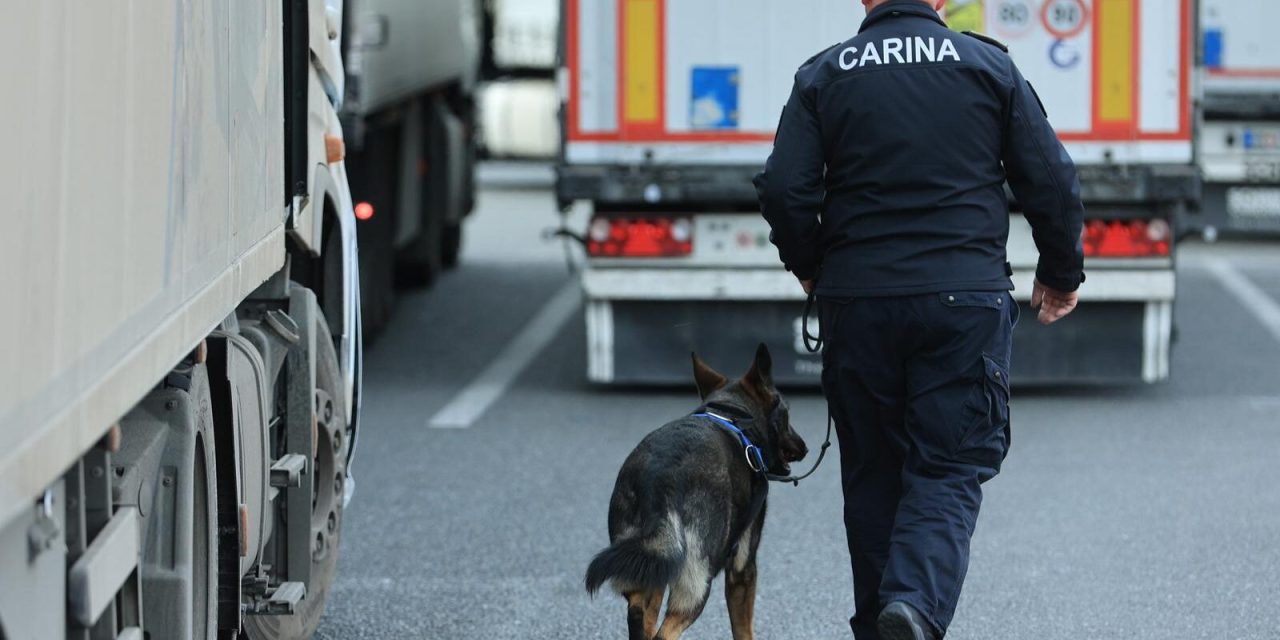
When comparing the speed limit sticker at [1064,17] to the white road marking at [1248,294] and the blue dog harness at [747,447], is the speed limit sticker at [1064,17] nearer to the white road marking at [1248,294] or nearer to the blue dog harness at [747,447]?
the white road marking at [1248,294]

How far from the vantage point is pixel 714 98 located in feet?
32.1

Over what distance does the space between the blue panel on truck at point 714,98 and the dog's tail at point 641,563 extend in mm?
5324

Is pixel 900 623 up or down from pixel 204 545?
down

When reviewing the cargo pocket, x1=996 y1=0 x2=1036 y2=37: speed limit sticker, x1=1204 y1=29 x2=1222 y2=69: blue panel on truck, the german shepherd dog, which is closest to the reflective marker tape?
x1=996 y1=0 x2=1036 y2=37: speed limit sticker

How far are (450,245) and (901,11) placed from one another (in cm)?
1257

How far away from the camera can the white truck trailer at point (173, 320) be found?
2.42m

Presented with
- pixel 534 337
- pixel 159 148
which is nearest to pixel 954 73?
pixel 159 148

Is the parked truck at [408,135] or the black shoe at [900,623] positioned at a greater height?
the parked truck at [408,135]

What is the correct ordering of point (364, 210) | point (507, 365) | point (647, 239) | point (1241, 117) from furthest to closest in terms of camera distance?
point (1241, 117)
point (364, 210)
point (507, 365)
point (647, 239)

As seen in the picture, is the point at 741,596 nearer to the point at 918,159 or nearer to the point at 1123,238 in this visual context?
the point at 918,159

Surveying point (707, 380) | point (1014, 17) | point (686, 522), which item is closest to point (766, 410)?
point (707, 380)

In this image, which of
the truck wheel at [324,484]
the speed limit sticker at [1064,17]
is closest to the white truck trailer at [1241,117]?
the speed limit sticker at [1064,17]

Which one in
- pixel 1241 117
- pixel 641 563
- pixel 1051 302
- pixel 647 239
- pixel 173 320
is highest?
pixel 1241 117

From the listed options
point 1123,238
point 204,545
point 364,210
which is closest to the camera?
point 204,545
